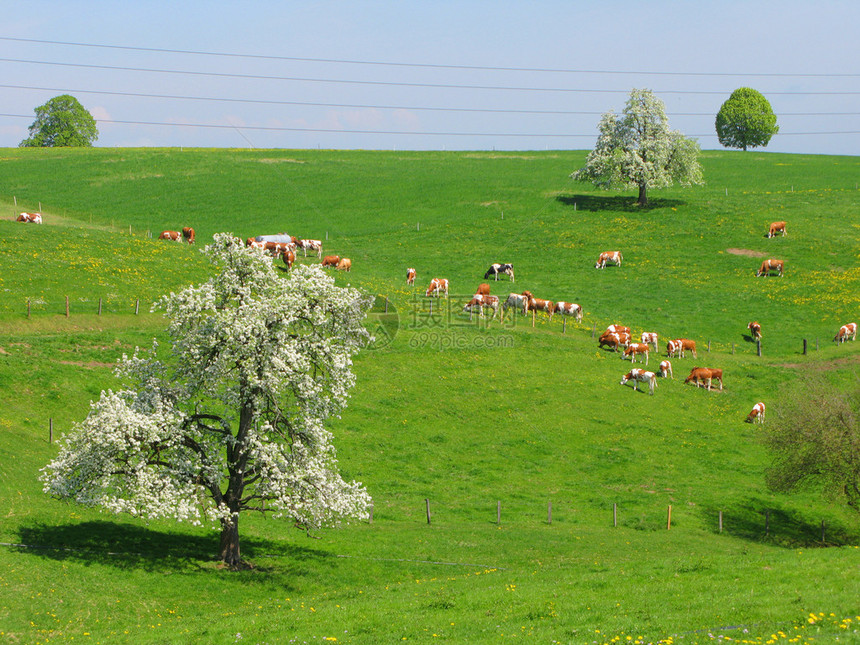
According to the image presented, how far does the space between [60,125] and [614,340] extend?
125 m

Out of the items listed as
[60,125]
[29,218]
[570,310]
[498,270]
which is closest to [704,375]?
[570,310]

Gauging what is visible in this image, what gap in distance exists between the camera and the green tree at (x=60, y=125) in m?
142

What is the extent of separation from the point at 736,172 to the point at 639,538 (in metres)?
91.0

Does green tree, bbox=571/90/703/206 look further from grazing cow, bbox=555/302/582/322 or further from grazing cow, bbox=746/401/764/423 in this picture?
grazing cow, bbox=746/401/764/423

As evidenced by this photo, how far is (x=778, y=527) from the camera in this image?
120ft

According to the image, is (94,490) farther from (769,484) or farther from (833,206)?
(833,206)

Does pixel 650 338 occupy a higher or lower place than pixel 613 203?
lower

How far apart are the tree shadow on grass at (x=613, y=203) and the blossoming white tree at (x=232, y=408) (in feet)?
234

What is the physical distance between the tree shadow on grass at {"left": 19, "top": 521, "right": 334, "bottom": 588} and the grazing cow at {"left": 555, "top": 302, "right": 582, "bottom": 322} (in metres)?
37.2

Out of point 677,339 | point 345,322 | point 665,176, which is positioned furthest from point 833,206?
point 345,322

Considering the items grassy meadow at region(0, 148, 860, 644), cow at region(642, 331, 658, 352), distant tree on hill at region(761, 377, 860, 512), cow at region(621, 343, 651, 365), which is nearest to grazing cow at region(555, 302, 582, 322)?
grassy meadow at region(0, 148, 860, 644)

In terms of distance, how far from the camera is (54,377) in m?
39.5

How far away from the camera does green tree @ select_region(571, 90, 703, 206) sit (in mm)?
87625

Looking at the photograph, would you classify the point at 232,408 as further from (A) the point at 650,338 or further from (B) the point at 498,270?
(B) the point at 498,270
